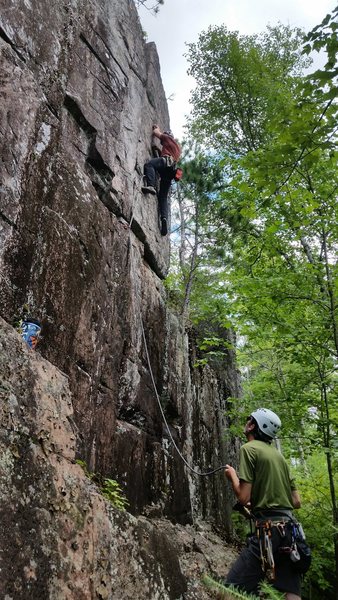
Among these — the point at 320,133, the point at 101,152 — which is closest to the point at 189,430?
the point at 101,152

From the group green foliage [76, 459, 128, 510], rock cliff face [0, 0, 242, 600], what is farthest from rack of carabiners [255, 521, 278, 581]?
green foliage [76, 459, 128, 510]

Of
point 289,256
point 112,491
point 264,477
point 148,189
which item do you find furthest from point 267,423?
point 289,256

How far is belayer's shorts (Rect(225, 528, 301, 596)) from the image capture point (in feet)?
12.1

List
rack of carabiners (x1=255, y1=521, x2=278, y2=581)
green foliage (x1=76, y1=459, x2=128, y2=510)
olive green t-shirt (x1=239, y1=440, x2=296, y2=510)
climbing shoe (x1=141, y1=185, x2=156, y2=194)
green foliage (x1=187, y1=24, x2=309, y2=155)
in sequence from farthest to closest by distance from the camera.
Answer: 1. green foliage (x1=187, y1=24, x2=309, y2=155)
2. climbing shoe (x1=141, y1=185, x2=156, y2=194)
3. green foliage (x1=76, y1=459, x2=128, y2=510)
4. olive green t-shirt (x1=239, y1=440, x2=296, y2=510)
5. rack of carabiners (x1=255, y1=521, x2=278, y2=581)

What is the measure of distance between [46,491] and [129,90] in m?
8.09

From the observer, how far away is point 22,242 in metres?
4.07

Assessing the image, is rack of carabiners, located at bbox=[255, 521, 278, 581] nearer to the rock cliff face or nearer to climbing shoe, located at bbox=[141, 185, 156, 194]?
the rock cliff face

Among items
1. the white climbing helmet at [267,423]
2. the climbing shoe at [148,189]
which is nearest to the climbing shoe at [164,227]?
the climbing shoe at [148,189]

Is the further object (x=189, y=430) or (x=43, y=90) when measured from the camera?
(x=189, y=430)

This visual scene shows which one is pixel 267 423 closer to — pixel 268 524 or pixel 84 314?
pixel 268 524

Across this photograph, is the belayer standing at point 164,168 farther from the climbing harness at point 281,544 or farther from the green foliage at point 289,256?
the climbing harness at point 281,544

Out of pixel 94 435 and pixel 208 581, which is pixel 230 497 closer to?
pixel 94 435

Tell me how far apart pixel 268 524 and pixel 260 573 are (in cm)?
44

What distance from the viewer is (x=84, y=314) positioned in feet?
16.9
